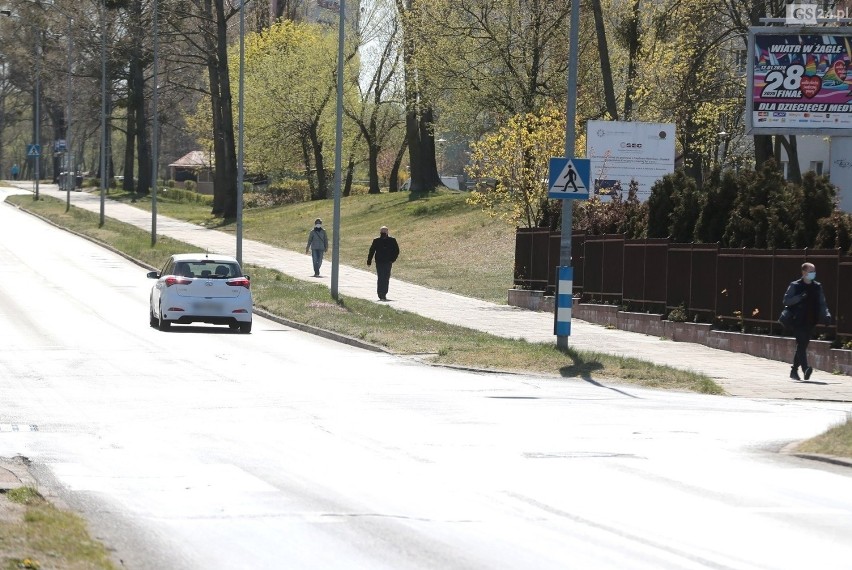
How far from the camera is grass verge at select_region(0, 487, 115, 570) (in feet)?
24.6

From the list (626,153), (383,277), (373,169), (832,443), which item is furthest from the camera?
(373,169)

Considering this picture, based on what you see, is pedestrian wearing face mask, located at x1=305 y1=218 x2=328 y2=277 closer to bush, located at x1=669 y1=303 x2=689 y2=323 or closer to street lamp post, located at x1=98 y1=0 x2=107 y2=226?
street lamp post, located at x1=98 y1=0 x2=107 y2=226

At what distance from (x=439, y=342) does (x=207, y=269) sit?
253 inches

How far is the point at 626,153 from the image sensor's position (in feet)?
132

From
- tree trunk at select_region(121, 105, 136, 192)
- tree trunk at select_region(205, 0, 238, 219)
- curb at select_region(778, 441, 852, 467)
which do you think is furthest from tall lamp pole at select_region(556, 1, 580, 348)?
tree trunk at select_region(121, 105, 136, 192)

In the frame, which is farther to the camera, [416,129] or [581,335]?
[416,129]

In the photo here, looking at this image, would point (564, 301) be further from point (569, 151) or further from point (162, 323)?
point (162, 323)

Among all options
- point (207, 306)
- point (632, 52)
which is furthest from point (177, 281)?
point (632, 52)

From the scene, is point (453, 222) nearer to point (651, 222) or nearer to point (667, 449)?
point (651, 222)

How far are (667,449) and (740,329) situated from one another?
13834 mm

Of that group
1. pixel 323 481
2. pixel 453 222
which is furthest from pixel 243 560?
pixel 453 222

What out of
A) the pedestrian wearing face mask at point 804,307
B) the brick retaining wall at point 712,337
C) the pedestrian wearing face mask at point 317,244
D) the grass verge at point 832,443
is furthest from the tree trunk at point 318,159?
the grass verge at point 832,443

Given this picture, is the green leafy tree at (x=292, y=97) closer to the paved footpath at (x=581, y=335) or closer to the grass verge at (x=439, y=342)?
the paved footpath at (x=581, y=335)

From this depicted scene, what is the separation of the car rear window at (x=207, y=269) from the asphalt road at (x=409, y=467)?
20.8 ft
